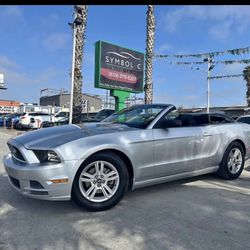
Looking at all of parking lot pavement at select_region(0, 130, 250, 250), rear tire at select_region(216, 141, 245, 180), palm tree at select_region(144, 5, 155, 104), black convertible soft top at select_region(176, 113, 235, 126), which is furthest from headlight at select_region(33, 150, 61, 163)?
Result: palm tree at select_region(144, 5, 155, 104)

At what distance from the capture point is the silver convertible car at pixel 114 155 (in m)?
3.46

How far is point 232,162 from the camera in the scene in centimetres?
541

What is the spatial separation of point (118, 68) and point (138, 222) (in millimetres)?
11512

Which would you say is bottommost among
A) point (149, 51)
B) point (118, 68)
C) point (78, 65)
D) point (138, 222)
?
point (138, 222)

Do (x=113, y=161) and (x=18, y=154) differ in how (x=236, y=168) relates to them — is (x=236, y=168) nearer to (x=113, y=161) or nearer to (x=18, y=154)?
(x=113, y=161)

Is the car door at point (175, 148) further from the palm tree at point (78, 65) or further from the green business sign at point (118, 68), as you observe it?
the palm tree at point (78, 65)

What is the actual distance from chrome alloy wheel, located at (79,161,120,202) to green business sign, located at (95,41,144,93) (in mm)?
9969

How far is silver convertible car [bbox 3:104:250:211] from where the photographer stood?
3459mm

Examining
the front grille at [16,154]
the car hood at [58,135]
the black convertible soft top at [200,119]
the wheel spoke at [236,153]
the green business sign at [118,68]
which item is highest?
the green business sign at [118,68]

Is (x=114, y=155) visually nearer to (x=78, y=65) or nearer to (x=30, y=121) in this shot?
(x=78, y=65)

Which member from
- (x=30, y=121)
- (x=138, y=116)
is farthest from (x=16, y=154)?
(x=30, y=121)

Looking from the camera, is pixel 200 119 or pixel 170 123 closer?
pixel 170 123

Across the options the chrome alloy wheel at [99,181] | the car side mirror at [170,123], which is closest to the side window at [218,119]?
the car side mirror at [170,123]
